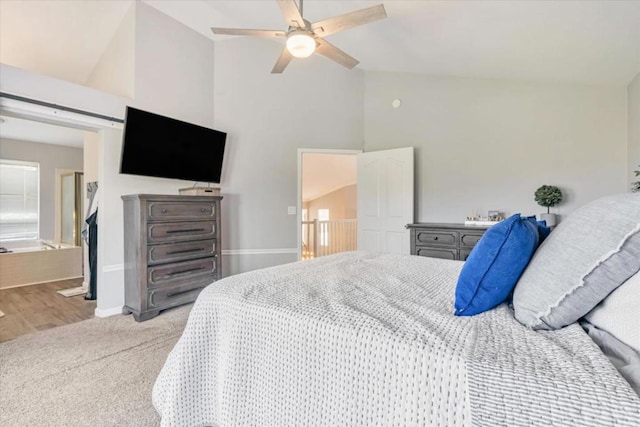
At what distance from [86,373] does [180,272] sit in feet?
4.11

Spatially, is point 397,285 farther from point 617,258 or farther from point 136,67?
point 136,67

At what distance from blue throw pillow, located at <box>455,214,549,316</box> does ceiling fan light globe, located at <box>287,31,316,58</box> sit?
6.28 ft

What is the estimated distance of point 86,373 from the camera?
1942 millimetres

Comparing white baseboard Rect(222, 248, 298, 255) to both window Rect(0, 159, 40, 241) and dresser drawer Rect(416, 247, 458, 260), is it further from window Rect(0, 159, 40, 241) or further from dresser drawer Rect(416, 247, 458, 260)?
window Rect(0, 159, 40, 241)

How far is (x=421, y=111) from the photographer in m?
4.03

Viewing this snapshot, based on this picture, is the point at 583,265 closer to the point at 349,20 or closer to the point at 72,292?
the point at 349,20

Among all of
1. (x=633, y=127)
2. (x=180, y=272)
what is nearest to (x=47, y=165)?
(x=180, y=272)

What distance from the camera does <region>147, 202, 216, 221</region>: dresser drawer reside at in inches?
114

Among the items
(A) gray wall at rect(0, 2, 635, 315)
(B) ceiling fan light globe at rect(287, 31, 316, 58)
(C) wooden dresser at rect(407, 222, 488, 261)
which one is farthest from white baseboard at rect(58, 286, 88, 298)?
(C) wooden dresser at rect(407, 222, 488, 261)

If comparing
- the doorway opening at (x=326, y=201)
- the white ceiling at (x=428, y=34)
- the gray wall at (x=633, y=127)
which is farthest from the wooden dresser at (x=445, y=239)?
the white ceiling at (x=428, y=34)

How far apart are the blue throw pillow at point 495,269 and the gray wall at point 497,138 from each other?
113 inches

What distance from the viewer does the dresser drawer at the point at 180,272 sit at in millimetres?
2922

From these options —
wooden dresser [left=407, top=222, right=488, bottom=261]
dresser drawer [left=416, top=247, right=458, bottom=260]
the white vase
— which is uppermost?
the white vase

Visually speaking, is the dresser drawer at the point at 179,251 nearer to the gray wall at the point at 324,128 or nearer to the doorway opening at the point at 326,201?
the gray wall at the point at 324,128
